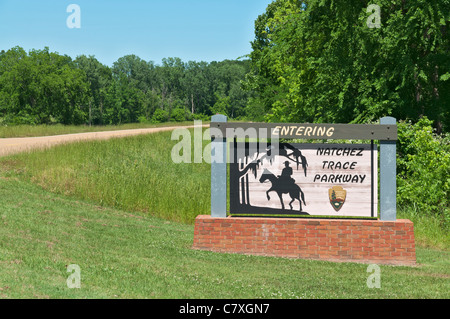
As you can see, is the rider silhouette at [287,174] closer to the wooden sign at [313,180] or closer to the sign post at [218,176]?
the wooden sign at [313,180]

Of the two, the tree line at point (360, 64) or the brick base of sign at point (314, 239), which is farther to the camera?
the tree line at point (360, 64)

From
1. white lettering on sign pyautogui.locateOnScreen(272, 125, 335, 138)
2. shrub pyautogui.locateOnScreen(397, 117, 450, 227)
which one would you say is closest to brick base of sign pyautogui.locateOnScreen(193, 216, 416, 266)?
white lettering on sign pyautogui.locateOnScreen(272, 125, 335, 138)

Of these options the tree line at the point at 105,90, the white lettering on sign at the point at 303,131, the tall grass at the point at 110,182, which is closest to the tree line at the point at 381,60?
the tall grass at the point at 110,182

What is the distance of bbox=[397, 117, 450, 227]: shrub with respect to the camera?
51.3 feet

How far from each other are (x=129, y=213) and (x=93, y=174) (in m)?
3.38

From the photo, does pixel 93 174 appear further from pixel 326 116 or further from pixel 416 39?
pixel 416 39

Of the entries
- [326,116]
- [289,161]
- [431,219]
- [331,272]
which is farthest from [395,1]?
[331,272]

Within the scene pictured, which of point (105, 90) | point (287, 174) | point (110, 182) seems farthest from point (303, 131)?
point (105, 90)

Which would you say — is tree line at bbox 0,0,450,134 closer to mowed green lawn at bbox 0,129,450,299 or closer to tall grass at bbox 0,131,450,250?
tall grass at bbox 0,131,450,250

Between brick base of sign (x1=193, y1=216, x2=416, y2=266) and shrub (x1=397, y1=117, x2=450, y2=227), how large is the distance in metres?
5.84

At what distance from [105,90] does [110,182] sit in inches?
3929

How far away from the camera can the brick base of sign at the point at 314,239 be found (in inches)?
398

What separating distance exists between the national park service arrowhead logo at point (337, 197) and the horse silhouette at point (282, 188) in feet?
2.04
